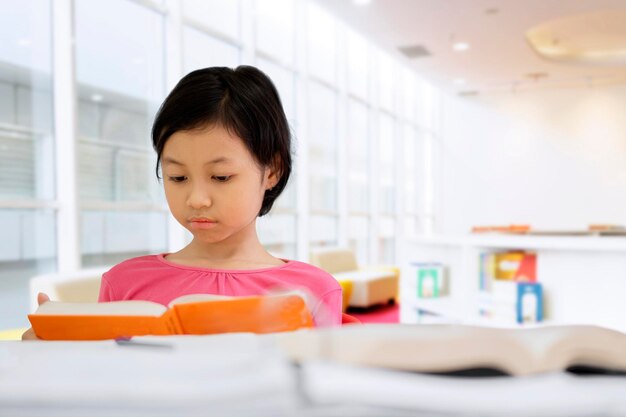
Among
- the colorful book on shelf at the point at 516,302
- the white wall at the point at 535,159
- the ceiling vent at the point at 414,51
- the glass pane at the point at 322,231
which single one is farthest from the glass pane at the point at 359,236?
the colorful book on shelf at the point at 516,302

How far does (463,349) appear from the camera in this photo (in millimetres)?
524

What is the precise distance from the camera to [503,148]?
13742 millimetres

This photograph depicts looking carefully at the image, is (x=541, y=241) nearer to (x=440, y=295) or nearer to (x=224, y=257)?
(x=440, y=295)

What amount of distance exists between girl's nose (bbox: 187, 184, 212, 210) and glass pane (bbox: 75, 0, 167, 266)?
150 inches

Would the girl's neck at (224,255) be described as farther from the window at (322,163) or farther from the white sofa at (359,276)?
the window at (322,163)

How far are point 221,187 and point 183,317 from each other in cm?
33

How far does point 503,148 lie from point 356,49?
5611 mm

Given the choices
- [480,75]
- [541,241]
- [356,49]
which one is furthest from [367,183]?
[541,241]

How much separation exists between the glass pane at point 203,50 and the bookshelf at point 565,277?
3030 millimetres

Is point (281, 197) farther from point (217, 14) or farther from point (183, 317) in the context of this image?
point (183, 317)

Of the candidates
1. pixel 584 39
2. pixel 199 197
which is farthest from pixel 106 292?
pixel 584 39

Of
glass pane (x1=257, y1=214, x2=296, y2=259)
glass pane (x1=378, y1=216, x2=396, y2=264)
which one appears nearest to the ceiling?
glass pane (x1=257, y1=214, x2=296, y2=259)

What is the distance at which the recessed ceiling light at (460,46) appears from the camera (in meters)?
8.81

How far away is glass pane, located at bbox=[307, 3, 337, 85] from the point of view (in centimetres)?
811
